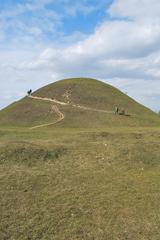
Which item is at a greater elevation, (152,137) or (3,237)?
(152,137)

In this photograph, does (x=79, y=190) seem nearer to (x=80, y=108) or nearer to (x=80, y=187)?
(x=80, y=187)

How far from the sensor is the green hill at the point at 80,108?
55438mm

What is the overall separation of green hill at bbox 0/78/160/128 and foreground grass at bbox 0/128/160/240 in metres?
27.7

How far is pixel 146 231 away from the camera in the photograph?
14820 mm

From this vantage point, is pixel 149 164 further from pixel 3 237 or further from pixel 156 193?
pixel 3 237

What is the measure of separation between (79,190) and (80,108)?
4386cm

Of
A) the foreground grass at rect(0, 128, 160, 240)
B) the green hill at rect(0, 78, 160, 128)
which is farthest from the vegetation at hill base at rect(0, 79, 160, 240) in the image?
the green hill at rect(0, 78, 160, 128)

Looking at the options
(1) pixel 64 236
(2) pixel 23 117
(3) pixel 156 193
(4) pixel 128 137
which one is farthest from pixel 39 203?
(2) pixel 23 117

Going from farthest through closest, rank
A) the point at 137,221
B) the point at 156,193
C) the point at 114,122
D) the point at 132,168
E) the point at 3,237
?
the point at 114,122 < the point at 132,168 < the point at 156,193 < the point at 137,221 < the point at 3,237

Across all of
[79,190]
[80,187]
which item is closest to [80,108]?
[80,187]

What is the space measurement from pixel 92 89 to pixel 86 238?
196 ft

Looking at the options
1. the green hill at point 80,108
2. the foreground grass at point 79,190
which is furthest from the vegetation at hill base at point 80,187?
the green hill at point 80,108

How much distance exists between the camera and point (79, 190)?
1834cm

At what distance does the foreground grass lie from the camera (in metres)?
14.8
